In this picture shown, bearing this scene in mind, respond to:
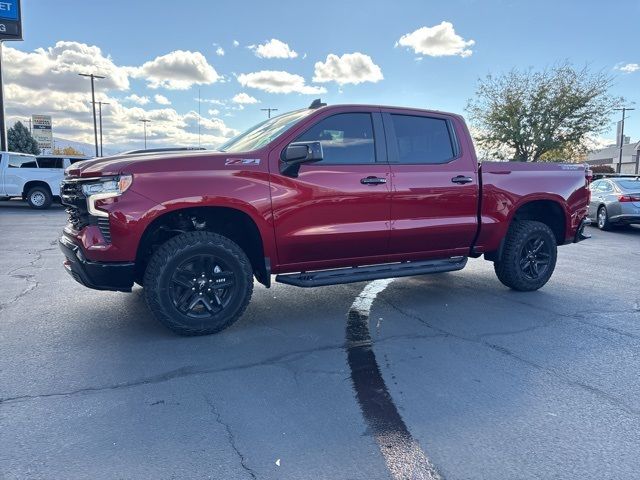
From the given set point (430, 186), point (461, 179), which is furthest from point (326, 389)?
point (461, 179)

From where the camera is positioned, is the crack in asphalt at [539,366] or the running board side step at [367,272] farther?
the running board side step at [367,272]

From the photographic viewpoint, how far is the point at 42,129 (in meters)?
53.7

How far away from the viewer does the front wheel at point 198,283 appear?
4.06 meters

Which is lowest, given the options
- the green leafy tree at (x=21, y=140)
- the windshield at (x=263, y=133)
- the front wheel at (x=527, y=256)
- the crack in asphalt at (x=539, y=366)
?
the crack in asphalt at (x=539, y=366)

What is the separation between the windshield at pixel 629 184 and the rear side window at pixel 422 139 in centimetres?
1010

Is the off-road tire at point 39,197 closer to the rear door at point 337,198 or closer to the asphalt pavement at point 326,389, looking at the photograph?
the asphalt pavement at point 326,389

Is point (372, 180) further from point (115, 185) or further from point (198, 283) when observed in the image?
point (115, 185)

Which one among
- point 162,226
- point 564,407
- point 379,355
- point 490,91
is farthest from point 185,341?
point 490,91

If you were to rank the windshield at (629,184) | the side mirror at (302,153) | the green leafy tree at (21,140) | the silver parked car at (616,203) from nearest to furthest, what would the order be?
the side mirror at (302,153), the silver parked car at (616,203), the windshield at (629,184), the green leafy tree at (21,140)

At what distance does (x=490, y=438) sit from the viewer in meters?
2.76

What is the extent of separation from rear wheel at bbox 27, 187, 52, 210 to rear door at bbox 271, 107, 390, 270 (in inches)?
607

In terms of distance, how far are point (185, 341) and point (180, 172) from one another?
143 cm

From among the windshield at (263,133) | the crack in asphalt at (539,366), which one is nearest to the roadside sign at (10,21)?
the windshield at (263,133)

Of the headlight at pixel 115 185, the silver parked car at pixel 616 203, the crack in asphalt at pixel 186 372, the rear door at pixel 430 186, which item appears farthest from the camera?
the silver parked car at pixel 616 203
